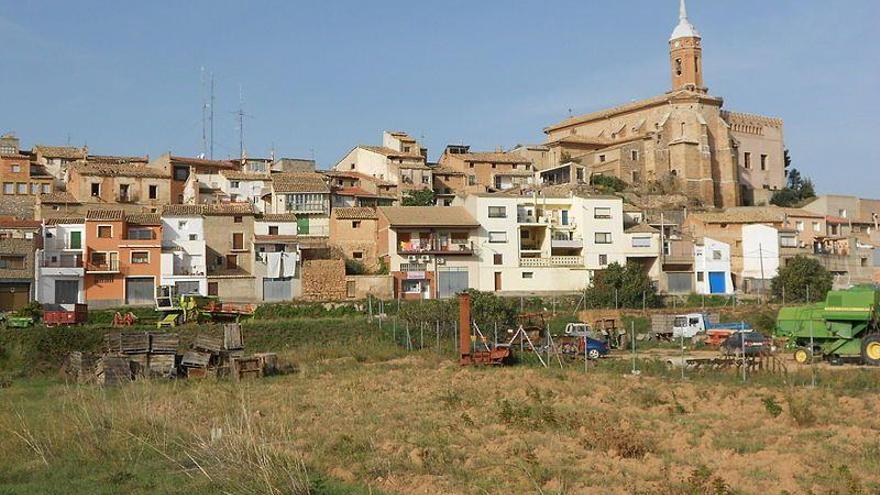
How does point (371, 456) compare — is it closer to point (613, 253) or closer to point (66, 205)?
point (613, 253)

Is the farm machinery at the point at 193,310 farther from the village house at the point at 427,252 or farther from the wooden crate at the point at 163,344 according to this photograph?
the village house at the point at 427,252

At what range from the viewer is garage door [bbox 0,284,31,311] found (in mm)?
43500

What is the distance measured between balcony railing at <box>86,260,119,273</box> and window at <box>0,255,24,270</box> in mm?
3114

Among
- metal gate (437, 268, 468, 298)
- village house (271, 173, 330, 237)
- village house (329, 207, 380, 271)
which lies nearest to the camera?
metal gate (437, 268, 468, 298)

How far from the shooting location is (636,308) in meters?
44.7

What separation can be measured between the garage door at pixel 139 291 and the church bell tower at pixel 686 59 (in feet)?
168

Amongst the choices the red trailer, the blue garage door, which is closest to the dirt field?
the red trailer

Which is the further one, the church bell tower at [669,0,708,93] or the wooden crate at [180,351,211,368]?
the church bell tower at [669,0,708,93]

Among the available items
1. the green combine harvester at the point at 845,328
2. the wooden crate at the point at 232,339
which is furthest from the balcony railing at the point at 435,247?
the green combine harvester at the point at 845,328

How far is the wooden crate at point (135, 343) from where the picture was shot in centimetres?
2803

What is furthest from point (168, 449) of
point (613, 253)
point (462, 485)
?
point (613, 253)

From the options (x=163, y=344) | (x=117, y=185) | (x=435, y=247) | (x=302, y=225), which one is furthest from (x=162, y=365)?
(x=117, y=185)

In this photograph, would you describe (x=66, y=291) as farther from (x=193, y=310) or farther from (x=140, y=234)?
Result: (x=193, y=310)

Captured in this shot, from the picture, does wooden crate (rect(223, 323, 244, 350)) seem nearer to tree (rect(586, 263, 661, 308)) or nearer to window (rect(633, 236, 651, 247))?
tree (rect(586, 263, 661, 308))
